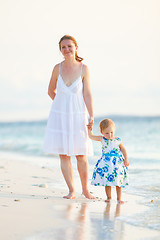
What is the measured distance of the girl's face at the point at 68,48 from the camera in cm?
505

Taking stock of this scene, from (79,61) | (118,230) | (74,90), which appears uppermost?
(79,61)

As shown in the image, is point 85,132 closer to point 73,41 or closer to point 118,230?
point 73,41

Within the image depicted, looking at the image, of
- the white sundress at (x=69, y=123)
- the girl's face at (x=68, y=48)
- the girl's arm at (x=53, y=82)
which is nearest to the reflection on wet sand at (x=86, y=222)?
the white sundress at (x=69, y=123)

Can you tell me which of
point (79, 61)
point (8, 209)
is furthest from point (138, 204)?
point (79, 61)

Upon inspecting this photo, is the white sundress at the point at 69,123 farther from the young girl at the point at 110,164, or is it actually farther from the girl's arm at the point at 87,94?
the young girl at the point at 110,164

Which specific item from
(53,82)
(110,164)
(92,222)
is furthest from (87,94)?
(92,222)

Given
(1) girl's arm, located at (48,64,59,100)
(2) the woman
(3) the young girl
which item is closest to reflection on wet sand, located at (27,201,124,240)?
(3) the young girl

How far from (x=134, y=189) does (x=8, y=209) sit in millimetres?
2164

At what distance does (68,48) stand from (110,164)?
1476 mm

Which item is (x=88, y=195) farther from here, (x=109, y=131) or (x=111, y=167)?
(x=109, y=131)

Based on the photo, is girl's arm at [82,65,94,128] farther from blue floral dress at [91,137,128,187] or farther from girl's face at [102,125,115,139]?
blue floral dress at [91,137,128,187]

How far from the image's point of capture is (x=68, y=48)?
5051mm

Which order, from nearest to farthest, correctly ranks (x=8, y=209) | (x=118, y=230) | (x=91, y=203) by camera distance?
(x=118, y=230) < (x=8, y=209) < (x=91, y=203)

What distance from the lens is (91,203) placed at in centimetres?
470
